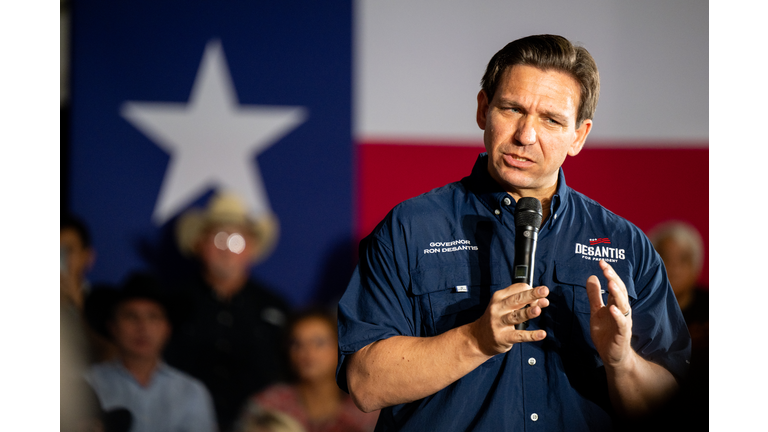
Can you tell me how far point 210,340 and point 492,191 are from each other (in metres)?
2.58

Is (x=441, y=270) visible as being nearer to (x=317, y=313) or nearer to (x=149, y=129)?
(x=317, y=313)

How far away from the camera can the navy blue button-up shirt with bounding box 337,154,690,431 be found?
1.29 m

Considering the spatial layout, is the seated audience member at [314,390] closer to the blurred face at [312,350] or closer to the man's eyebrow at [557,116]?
the blurred face at [312,350]

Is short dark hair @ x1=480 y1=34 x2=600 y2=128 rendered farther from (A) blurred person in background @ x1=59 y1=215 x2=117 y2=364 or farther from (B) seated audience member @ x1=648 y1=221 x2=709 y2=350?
(A) blurred person in background @ x1=59 y1=215 x2=117 y2=364

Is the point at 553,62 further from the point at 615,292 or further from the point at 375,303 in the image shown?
the point at 375,303

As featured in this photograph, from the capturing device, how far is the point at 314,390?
3.60 metres

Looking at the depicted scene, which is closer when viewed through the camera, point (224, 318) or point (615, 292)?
point (615, 292)

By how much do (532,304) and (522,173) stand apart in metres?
0.36

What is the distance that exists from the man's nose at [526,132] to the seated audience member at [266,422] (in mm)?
2716

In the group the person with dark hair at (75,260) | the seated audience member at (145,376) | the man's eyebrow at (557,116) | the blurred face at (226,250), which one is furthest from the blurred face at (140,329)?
the man's eyebrow at (557,116)

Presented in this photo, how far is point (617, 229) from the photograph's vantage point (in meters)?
1.42

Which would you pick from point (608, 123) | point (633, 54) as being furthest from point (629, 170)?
point (633, 54)

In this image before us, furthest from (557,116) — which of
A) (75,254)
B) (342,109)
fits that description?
(75,254)

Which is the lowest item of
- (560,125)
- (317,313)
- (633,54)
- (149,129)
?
(317,313)
